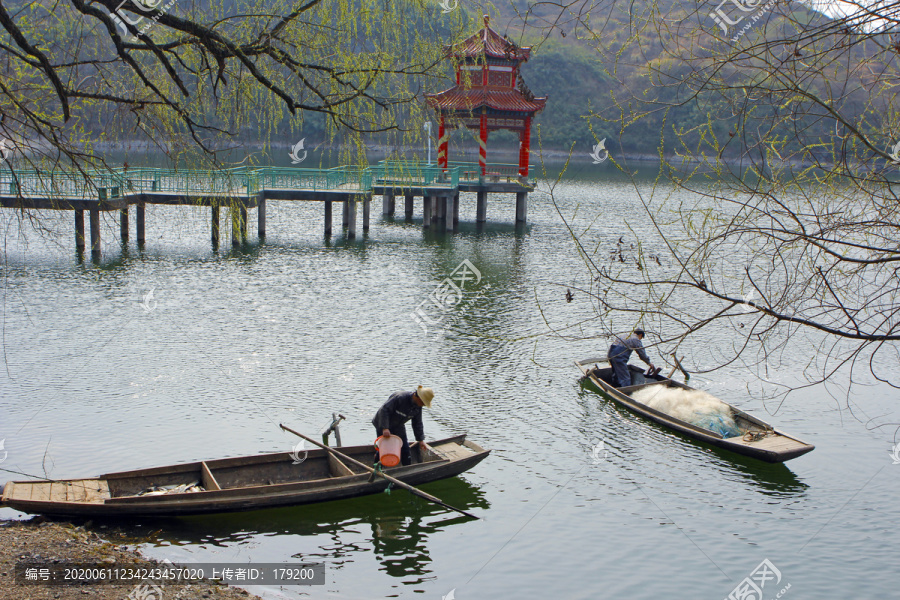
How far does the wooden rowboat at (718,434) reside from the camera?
1153 cm

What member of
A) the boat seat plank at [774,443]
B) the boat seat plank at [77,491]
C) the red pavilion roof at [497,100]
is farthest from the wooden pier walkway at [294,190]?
the boat seat plank at [77,491]

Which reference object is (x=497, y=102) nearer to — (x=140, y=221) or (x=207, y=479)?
(x=140, y=221)

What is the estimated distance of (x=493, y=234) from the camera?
35781 mm

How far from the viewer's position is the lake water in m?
9.12

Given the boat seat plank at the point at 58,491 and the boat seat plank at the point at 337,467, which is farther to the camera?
the boat seat plank at the point at 337,467

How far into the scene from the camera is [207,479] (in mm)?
9695

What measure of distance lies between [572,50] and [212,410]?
358ft

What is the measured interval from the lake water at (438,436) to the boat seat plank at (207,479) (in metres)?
0.44

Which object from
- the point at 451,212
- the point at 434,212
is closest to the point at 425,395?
the point at 451,212

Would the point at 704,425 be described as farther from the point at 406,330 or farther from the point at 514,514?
the point at 406,330

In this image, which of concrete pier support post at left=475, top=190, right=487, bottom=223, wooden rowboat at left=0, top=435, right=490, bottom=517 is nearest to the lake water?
wooden rowboat at left=0, top=435, right=490, bottom=517

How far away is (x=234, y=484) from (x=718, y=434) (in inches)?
294

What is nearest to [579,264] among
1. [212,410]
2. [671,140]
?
[212,410]

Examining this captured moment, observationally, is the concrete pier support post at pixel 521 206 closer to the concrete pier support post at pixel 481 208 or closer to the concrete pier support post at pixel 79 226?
the concrete pier support post at pixel 481 208
